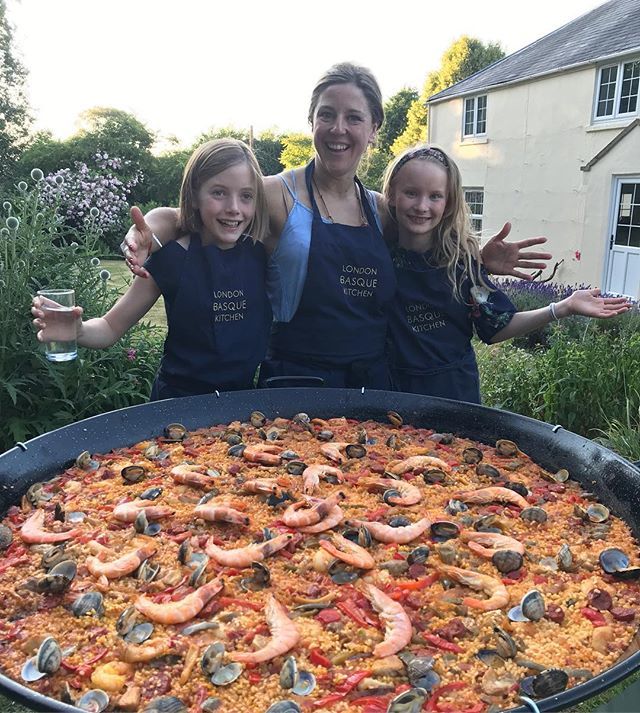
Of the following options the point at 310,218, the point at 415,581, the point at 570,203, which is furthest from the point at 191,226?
the point at 570,203

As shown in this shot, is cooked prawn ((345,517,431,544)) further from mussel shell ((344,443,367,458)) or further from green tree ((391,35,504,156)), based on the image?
green tree ((391,35,504,156))

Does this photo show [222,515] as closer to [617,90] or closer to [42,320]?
[42,320]

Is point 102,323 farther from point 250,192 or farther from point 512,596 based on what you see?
point 512,596

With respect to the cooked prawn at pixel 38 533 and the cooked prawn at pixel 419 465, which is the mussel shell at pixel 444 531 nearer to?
the cooked prawn at pixel 419 465

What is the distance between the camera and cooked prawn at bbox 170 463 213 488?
232cm

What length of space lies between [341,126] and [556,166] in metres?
13.3

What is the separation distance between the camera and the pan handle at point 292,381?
3.05 m

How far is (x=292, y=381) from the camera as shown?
3.15m

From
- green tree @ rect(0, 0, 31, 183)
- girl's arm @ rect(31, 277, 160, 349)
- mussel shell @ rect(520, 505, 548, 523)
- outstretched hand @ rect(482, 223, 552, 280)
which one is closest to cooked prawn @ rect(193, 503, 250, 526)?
mussel shell @ rect(520, 505, 548, 523)

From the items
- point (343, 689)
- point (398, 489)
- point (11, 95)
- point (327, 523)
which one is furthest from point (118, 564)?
point (11, 95)

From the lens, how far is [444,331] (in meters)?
3.22

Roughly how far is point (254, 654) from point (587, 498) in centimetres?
142

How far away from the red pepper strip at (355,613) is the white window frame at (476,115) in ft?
56.9

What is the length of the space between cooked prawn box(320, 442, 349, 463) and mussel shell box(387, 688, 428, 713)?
1250 millimetres
